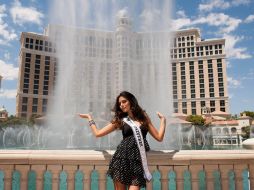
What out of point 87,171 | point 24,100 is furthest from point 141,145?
point 24,100

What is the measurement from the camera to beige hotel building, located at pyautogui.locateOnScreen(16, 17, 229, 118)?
95.8 meters

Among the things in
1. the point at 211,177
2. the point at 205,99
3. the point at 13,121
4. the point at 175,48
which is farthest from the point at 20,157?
the point at 175,48

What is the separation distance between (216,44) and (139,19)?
7769 centimetres

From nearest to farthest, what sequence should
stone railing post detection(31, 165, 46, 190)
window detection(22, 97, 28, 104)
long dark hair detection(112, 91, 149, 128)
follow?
1. long dark hair detection(112, 91, 149, 128)
2. stone railing post detection(31, 165, 46, 190)
3. window detection(22, 97, 28, 104)

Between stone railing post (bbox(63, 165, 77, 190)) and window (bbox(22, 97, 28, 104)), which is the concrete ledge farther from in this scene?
window (bbox(22, 97, 28, 104))

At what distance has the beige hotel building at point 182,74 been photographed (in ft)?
314

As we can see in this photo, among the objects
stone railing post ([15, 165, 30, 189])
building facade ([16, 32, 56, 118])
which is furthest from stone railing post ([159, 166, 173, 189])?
building facade ([16, 32, 56, 118])

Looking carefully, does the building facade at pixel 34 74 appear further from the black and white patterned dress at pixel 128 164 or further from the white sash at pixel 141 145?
the white sash at pixel 141 145

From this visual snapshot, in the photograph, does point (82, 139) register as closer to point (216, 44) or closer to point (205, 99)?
point (205, 99)

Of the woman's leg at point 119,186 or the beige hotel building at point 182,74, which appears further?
the beige hotel building at point 182,74

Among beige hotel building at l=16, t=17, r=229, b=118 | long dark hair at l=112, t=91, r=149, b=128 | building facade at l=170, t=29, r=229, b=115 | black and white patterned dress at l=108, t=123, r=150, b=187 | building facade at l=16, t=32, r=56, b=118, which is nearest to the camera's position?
black and white patterned dress at l=108, t=123, r=150, b=187

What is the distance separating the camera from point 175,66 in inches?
4181

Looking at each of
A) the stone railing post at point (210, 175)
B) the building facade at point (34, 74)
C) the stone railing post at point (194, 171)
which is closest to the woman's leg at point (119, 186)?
the stone railing post at point (194, 171)

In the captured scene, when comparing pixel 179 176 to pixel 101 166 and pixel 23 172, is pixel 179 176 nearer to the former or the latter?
pixel 101 166
